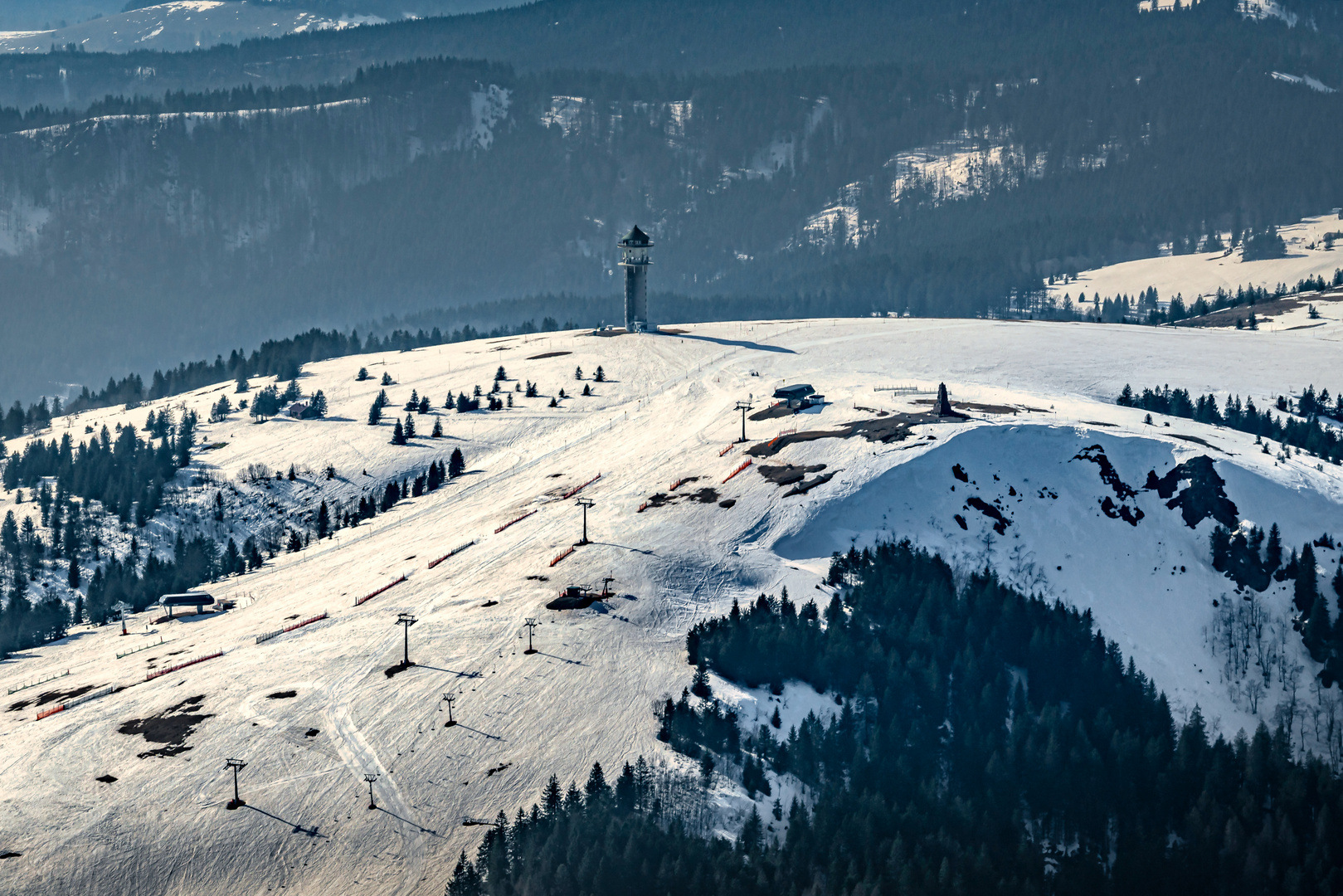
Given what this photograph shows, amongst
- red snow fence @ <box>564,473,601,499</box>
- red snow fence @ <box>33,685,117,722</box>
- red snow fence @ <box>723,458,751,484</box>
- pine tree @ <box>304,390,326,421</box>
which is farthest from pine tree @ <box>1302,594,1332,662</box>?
pine tree @ <box>304,390,326,421</box>

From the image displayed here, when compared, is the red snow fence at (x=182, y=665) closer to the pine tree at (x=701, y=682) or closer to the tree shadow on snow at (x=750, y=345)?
the pine tree at (x=701, y=682)

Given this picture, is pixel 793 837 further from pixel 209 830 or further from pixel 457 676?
pixel 209 830

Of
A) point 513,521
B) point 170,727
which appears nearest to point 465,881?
point 170,727

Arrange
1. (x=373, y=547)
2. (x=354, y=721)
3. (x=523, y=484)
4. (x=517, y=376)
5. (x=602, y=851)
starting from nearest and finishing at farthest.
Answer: (x=602, y=851) < (x=354, y=721) < (x=373, y=547) < (x=523, y=484) < (x=517, y=376)

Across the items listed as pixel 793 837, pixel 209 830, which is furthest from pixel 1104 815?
pixel 209 830

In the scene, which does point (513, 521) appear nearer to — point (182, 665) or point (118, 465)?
point (182, 665)

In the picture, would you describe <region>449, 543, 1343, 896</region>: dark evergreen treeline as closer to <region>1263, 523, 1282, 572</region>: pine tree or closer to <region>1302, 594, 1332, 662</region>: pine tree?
<region>1302, 594, 1332, 662</region>: pine tree
